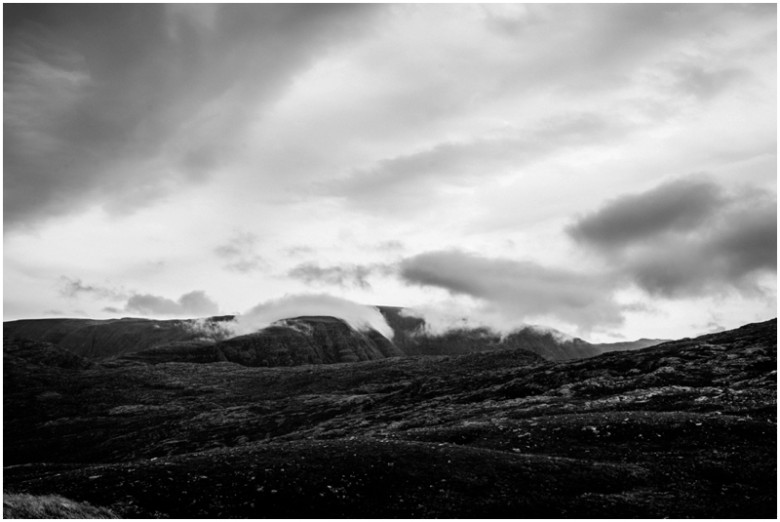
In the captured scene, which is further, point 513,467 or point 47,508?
point 513,467

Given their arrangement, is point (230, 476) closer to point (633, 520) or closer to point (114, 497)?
point (114, 497)

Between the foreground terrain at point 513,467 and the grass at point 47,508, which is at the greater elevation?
the grass at point 47,508

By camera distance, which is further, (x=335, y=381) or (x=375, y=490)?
(x=335, y=381)

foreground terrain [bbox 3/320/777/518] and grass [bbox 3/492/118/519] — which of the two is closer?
grass [bbox 3/492/118/519]

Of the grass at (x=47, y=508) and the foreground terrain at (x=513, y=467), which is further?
the foreground terrain at (x=513, y=467)

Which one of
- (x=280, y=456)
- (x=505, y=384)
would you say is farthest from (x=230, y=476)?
(x=505, y=384)

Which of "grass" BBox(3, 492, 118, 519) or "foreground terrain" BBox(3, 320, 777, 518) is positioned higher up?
"grass" BBox(3, 492, 118, 519)

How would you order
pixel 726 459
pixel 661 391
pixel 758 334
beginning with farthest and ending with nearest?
pixel 758 334 < pixel 661 391 < pixel 726 459

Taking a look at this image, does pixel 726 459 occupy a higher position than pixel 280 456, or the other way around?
pixel 280 456

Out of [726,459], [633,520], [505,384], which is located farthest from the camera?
[505,384]

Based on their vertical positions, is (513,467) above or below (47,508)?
below

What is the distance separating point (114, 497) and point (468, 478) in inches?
787

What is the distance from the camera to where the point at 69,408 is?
15475 centimetres

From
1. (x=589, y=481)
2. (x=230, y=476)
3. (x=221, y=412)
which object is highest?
(x=230, y=476)
